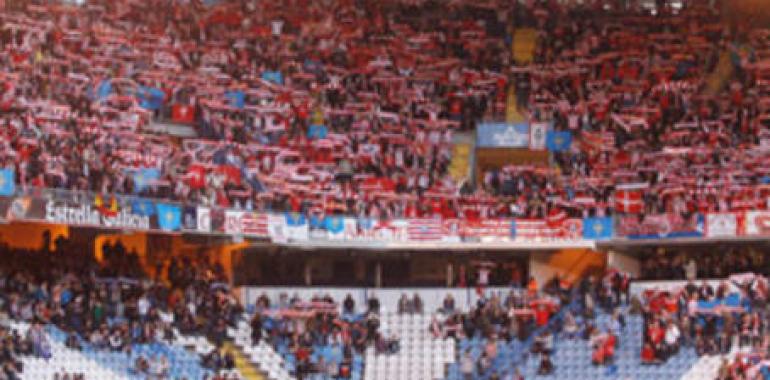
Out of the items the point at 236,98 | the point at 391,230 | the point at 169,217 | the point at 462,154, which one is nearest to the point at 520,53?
the point at 462,154

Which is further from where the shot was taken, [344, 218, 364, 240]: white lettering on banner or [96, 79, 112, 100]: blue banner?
[344, 218, 364, 240]: white lettering on banner

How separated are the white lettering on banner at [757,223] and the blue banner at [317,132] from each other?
10.4 metres

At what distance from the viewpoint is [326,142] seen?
150 ft

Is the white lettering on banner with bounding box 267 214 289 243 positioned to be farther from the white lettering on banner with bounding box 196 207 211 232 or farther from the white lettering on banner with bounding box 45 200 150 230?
the white lettering on banner with bounding box 45 200 150 230

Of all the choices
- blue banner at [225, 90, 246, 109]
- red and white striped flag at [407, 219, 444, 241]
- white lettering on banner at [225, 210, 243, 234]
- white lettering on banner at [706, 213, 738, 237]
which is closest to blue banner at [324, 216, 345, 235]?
red and white striped flag at [407, 219, 444, 241]

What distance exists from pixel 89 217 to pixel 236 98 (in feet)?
26.8

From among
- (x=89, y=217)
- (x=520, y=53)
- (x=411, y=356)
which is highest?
(x=520, y=53)

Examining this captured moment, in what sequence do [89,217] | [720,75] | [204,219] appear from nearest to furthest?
[89,217] < [204,219] < [720,75]

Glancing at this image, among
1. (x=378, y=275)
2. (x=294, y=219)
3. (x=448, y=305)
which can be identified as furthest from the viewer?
(x=378, y=275)

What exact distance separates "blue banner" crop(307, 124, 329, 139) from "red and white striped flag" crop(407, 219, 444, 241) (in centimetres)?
341

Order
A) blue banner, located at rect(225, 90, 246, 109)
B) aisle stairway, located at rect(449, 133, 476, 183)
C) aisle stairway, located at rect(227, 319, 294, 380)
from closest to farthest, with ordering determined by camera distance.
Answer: aisle stairway, located at rect(227, 319, 294, 380) → blue banner, located at rect(225, 90, 246, 109) → aisle stairway, located at rect(449, 133, 476, 183)

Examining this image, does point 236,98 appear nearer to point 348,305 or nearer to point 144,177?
point 144,177

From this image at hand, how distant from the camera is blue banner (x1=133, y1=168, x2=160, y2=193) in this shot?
40062mm

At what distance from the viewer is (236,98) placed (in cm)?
4550
